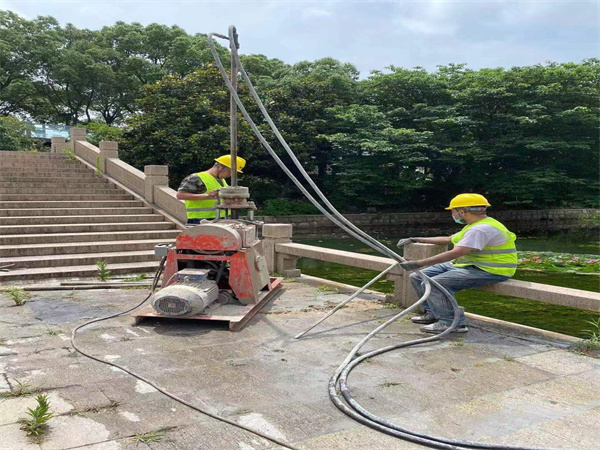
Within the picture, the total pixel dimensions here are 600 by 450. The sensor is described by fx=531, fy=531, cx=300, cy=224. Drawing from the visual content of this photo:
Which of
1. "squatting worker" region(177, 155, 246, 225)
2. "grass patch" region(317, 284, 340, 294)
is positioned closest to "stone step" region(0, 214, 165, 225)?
"squatting worker" region(177, 155, 246, 225)

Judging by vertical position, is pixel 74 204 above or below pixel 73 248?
above

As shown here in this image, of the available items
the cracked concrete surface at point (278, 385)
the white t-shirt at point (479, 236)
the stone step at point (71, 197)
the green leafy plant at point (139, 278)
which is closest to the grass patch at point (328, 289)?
the cracked concrete surface at point (278, 385)

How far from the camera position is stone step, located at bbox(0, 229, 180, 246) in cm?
1010

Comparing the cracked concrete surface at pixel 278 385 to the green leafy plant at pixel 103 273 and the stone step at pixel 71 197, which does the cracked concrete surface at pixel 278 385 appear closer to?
the green leafy plant at pixel 103 273

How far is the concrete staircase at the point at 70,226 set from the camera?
9.23 meters

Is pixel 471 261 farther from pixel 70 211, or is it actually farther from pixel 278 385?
pixel 70 211

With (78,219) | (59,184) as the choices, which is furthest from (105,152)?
(78,219)

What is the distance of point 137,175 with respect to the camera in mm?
13586

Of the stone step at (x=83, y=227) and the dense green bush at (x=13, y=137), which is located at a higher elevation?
the dense green bush at (x=13, y=137)

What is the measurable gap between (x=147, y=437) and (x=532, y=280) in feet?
34.1

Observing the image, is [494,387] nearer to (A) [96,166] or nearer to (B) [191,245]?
(B) [191,245]

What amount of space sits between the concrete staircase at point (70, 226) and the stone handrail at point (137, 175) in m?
0.27

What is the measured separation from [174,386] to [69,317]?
2577 mm

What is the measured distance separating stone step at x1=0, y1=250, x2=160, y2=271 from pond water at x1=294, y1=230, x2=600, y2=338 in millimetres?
4219
